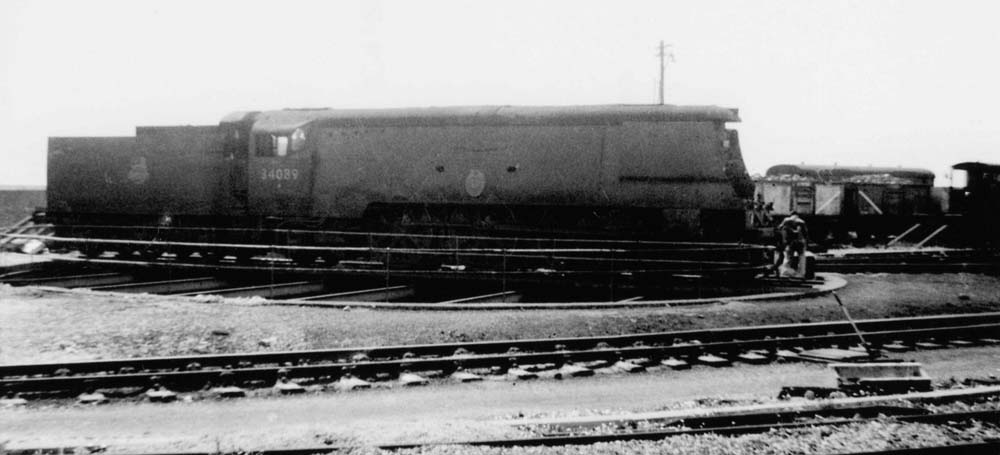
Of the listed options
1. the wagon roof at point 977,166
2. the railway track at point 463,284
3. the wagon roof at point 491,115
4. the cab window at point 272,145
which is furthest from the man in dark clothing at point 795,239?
the wagon roof at point 977,166

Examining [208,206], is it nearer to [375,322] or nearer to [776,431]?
[375,322]

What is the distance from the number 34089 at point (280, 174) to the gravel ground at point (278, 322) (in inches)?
217

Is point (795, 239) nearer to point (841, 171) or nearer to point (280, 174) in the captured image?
point (280, 174)

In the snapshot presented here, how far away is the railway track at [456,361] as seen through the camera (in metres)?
6.92

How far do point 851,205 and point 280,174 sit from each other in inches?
773

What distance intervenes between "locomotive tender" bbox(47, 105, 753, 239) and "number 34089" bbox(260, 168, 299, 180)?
0.02 meters

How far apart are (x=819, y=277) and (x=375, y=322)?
9354 mm

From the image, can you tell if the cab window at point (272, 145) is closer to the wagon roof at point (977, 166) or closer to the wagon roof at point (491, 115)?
the wagon roof at point (491, 115)

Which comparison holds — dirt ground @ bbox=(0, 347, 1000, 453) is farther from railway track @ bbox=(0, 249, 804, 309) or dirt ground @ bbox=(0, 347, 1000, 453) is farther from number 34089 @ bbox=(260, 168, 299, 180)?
number 34089 @ bbox=(260, 168, 299, 180)

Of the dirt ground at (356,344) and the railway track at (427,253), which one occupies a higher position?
the railway track at (427,253)

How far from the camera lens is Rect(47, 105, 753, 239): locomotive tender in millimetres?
13859

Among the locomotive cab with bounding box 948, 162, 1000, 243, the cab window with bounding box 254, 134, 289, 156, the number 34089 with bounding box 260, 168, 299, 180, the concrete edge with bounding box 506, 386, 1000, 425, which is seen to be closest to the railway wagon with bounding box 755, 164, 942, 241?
the locomotive cab with bounding box 948, 162, 1000, 243

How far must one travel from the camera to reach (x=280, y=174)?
1633 centimetres

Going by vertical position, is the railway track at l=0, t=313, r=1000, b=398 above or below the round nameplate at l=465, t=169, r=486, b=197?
below
